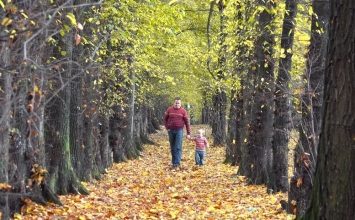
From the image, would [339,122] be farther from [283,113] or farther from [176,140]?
[176,140]

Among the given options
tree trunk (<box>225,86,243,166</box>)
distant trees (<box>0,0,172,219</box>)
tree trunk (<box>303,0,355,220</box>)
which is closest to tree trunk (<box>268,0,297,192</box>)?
distant trees (<box>0,0,172,219</box>)

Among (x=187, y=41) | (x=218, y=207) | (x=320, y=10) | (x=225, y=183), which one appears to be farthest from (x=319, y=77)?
(x=187, y=41)

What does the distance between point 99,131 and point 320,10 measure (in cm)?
1034

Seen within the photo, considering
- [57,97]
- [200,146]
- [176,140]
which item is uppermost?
[57,97]

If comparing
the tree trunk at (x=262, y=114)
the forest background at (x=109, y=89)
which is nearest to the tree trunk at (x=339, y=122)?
the forest background at (x=109, y=89)

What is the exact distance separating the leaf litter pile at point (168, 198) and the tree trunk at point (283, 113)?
0.49 metres

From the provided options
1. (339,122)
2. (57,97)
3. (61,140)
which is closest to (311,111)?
(339,122)

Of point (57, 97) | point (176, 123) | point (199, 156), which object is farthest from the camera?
point (199, 156)

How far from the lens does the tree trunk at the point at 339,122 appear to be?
13.9 feet

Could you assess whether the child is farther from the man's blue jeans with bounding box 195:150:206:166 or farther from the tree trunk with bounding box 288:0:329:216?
the tree trunk with bounding box 288:0:329:216

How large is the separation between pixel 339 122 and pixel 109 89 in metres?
14.4

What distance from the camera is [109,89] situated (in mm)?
18281

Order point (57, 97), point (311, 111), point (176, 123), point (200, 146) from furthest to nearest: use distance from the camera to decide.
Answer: point (200, 146) → point (176, 123) → point (57, 97) → point (311, 111)

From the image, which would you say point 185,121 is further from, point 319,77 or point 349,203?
point 349,203
